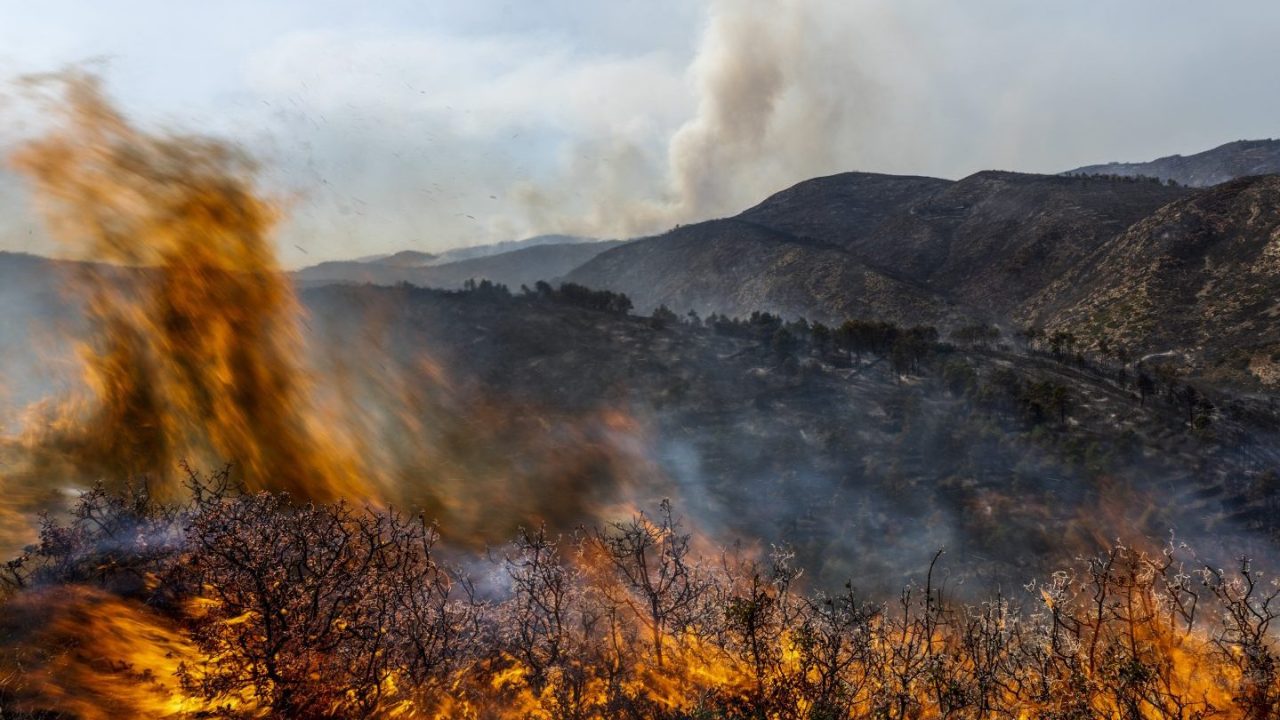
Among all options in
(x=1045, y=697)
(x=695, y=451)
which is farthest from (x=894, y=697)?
(x=695, y=451)

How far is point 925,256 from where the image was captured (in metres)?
157

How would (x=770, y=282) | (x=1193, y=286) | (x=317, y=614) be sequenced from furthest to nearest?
(x=770, y=282)
(x=1193, y=286)
(x=317, y=614)

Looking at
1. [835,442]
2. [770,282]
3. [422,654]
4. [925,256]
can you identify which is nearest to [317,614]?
[422,654]

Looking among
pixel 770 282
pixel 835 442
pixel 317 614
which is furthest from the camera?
pixel 770 282

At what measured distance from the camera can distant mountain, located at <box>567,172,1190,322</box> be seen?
12206 centimetres

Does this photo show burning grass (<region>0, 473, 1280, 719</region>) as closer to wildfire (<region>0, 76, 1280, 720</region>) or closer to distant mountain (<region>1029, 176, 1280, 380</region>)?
wildfire (<region>0, 76, 1280, 720</region>)

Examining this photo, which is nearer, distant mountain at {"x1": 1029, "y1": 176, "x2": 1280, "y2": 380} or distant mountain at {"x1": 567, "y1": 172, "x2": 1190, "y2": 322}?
distant mountain at {"x1": 1029, "y1": 176, "x2": 1280, "y2": 380}

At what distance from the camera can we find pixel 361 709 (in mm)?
12641

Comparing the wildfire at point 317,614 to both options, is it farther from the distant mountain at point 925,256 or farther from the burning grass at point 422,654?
the distant mountain at point 925,256

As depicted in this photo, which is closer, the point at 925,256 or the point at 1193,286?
the point at 1193,286

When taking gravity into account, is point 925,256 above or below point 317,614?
above

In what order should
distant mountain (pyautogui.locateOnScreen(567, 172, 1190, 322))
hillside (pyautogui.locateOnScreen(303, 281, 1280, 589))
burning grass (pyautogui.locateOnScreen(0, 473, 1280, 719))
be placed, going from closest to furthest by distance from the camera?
1. burning grass (pyautogui.locateOnScreen(0, 473, 1280, 719))
2. hillside (pyautogui.locateOnScreen(303, 281, 1280, 589))
3. distant mountain (pyautogui.locateOnScreen(567, 172, 1190, 322))

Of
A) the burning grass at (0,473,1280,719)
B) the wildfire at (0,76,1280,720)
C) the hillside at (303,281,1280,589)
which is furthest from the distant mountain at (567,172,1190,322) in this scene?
the burning grass at (0,473,1280,719)

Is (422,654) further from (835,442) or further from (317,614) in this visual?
(835,442)
